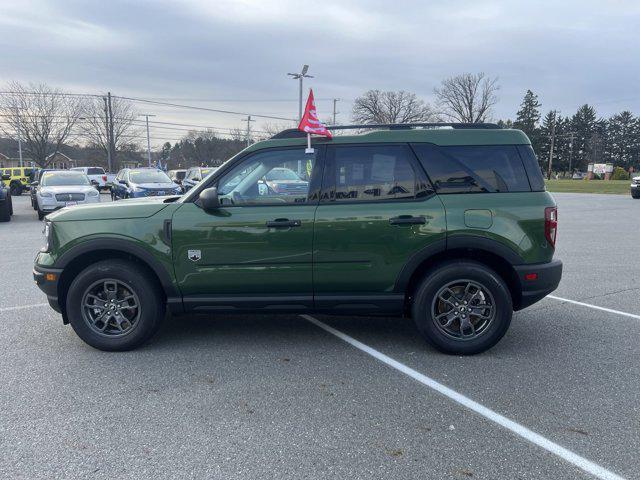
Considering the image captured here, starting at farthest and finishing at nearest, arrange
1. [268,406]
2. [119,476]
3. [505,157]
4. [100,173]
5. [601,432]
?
[100,173], [505,157], [268,406], [601,432], [119,476]

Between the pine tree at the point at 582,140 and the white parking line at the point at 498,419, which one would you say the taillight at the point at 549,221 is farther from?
the pine tree at the point at 582,140

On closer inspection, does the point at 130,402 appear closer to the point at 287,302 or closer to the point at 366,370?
the point at 287,302

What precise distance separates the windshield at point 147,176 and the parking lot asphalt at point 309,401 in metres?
13.2

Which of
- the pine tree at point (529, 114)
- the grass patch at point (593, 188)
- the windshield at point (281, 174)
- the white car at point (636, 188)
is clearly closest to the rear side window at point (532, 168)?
the windshield at point (281, 174)

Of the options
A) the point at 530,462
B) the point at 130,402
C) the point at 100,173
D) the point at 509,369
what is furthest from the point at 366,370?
the point at 100,173

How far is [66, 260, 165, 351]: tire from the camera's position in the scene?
434 centimetres

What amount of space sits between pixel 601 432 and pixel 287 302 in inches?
98.4

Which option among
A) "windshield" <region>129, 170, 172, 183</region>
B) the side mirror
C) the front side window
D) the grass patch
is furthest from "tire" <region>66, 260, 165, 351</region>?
the grass patch

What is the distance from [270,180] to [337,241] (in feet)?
2.65

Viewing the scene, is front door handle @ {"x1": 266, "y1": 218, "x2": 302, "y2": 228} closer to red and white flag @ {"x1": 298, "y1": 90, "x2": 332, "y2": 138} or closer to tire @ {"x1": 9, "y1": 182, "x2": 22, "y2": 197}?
red and white flag @ {"x1": 298, "y1": 90, "x2": 332, "y2": 138}

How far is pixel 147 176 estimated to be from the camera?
724 inches

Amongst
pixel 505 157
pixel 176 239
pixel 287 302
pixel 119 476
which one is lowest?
pixel 119 476

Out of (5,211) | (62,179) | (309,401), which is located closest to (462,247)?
(309,401)

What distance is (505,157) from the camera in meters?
4.36
